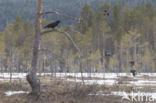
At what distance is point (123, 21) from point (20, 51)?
3014cm

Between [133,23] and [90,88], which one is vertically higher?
[133,23]

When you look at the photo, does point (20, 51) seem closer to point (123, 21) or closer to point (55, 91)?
point (123, 21)

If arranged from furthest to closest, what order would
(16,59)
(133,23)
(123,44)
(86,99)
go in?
(133,23) < (16,59) < (123,44) < (86,99)

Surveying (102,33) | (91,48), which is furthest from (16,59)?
(102,33)

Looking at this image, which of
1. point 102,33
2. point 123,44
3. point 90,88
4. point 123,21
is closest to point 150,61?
point 123,44

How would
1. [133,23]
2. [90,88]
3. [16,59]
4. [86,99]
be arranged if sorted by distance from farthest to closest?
1. [133,23]
2. [16,59]
3. [90,88]
4. [86,99]

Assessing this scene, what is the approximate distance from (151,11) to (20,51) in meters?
38.7

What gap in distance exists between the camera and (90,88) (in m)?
9.01

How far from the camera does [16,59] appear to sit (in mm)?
55281

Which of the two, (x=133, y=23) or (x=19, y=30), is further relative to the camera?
(x=133, y=23)

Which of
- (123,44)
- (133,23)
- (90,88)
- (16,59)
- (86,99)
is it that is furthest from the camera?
(133,23)

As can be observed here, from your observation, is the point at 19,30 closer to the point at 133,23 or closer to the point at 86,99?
the point at 133,23

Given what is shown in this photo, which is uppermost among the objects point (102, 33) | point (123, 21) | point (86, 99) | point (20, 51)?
point (123, 21)

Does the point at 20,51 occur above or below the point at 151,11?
below
